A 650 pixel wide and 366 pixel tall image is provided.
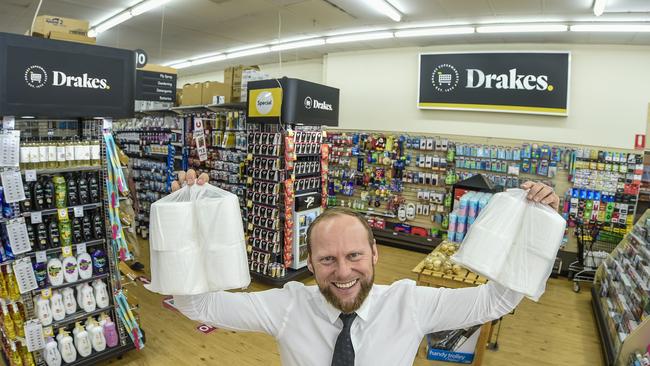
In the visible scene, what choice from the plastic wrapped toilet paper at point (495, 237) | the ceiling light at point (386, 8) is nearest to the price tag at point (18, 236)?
the plastic wrapped toilet paper at point (495, 237)

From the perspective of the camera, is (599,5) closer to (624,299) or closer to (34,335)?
(624,299)

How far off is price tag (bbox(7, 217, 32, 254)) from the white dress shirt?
2.19m

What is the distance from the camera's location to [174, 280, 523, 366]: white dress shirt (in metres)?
1.43

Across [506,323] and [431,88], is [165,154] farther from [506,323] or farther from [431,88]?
[506,323]

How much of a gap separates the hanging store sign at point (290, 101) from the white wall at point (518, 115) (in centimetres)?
275

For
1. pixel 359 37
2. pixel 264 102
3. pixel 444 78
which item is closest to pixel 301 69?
pixel 359 37

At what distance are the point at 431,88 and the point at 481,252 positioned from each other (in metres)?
6.79

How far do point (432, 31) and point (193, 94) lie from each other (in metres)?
4.31

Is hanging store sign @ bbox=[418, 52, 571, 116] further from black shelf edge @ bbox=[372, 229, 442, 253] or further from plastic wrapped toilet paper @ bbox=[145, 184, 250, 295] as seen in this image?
plastic wrapped toilet paper @ bbox=[145, 184, 250, 295]

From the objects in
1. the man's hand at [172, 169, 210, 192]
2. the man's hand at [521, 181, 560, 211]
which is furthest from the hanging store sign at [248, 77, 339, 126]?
the man's hand at [521, 181, 560, 211]

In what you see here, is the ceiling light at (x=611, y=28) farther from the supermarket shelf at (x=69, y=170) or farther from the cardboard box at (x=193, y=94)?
the supermarket shelf at (x=69, y=170)

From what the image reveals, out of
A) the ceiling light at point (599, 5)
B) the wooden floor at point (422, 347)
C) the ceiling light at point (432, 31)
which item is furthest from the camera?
the ceiling light at point (432, 31)

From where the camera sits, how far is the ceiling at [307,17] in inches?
210

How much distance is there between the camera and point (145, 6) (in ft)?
20.4
